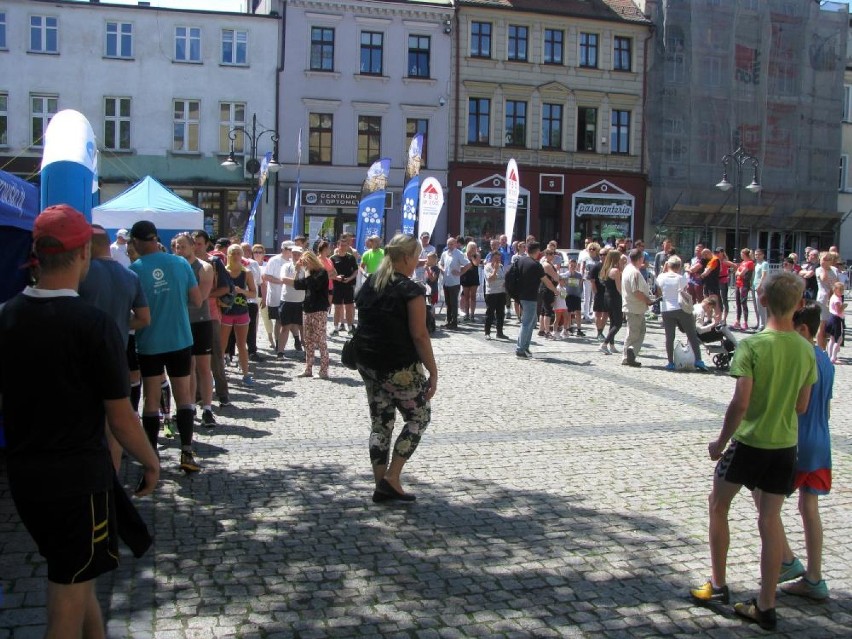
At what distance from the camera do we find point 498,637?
4.04 metres

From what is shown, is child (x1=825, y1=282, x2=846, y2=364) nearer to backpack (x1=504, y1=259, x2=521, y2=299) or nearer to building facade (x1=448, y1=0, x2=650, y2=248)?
backpack (x1=504, y1=259, x2=521, y2=299)

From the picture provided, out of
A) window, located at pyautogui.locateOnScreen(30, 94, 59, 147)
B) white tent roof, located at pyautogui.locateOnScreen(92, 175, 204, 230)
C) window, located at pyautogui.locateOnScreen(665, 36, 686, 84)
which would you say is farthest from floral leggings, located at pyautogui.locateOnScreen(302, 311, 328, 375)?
window, located at pyautogui.locateOnScreen(665, 36, 686, 84)

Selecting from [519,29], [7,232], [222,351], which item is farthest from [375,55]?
[7,232]

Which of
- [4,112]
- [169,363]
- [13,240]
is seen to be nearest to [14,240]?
[13,240]

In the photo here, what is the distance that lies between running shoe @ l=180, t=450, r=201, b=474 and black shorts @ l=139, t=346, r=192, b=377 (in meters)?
0.59

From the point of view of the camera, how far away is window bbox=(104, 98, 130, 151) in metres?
34.5

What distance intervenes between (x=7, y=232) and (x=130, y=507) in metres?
3.87

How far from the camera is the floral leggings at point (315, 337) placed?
Result: 37.7ft

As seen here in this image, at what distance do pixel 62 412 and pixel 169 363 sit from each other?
358 cm

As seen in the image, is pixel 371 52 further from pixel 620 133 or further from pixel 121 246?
pixel 121 246

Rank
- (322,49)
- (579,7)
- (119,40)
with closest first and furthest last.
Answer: (119,40) → (322,49) → (579,7)

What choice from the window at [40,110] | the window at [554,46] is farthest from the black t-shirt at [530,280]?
the window at [554,46]

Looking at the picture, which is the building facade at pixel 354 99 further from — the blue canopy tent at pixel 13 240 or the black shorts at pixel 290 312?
the blue canopy tent at pixel 13 240

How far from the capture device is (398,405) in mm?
5973
